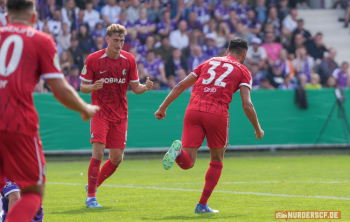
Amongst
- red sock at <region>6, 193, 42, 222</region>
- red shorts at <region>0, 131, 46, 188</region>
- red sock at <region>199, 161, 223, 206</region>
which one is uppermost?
red shorts at <region>0, 131, 46, 188</region>

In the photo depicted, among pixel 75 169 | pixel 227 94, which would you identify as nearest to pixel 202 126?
pixel 227 94

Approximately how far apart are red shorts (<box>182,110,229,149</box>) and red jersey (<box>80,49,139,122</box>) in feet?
4.64

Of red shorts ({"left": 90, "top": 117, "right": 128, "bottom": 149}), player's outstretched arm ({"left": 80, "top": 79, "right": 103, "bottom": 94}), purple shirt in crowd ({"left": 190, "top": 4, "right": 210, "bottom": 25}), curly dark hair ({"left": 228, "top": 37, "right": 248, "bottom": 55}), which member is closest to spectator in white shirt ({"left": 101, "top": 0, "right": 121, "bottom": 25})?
purple shirt in crowd ({"left": 190, "top": 4, "right": 210, "bottom": 25})

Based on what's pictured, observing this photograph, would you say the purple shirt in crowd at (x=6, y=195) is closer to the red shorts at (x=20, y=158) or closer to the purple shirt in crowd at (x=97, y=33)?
the red shorts at (x=20, y=158)

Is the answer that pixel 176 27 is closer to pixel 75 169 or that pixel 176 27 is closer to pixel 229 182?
pixel 75 169

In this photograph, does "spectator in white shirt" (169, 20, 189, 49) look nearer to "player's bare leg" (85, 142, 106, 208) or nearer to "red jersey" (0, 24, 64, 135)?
"player's bare leg" (85, 142, 106, 208)

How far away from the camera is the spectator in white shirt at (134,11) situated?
64.4 feet

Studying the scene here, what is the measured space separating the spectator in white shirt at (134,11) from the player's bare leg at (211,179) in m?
13.3

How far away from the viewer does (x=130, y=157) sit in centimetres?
1562

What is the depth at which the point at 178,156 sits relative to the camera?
22.0 ft

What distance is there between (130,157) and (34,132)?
38.2 feet

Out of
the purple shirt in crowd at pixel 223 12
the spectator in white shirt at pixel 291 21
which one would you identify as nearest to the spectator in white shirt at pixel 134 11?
the purple shirt in crowd at pixel 223 12

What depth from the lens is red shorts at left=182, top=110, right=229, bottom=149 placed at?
6.86 metres

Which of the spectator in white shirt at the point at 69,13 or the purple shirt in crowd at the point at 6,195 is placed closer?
the purple shirt in crowd at the point at 6,195
